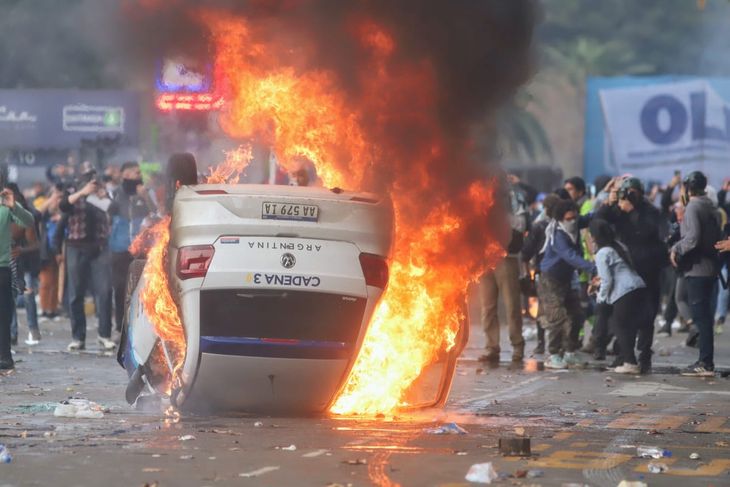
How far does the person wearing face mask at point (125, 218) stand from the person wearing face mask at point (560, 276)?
4.89 metres

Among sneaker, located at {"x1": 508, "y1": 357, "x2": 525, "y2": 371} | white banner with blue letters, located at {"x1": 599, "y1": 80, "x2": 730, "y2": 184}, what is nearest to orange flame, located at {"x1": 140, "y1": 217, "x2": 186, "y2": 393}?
sneaker, located at {"x1": 508, "y1": 357, "x2": 525, "y2": 371}

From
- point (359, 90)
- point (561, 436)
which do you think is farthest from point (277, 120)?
point (561, 436)

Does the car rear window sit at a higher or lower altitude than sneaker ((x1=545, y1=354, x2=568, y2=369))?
higher

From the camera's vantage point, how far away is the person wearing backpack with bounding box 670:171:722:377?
16.3m

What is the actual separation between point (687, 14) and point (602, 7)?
3276mm

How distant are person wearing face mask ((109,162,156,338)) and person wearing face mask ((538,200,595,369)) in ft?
16.1

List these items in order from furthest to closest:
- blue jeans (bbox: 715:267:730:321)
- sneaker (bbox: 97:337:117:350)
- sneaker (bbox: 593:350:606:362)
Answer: blue jeans (bbox: 715:267:730:321), sneaker (bbox: 97:337:117:350), sneaker (bbox: 593:350:606:362)

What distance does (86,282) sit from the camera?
19141 mm

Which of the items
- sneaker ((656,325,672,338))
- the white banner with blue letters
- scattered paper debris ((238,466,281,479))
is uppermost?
the white banner with blue letters

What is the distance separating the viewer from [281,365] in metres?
11.0

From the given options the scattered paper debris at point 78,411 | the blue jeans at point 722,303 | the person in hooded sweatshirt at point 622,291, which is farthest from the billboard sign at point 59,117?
the scattered paper debris at point 78,411

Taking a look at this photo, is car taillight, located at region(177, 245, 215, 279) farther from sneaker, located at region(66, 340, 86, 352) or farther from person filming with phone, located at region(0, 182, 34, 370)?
sneaker, located at region(66, 340, 86, 352)

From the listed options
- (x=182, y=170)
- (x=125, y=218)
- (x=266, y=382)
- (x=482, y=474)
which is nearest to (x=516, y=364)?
(x=125, y=218)

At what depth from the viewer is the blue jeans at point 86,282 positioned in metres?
18.8
